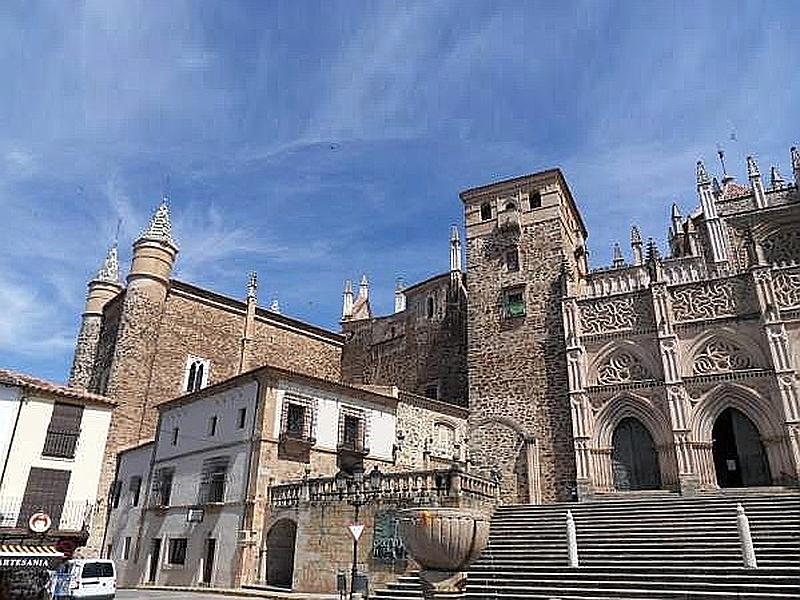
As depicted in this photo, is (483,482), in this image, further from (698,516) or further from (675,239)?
(675,239)

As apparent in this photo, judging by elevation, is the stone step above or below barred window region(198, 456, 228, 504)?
below

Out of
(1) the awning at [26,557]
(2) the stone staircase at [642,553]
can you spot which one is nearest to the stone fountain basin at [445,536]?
(2) the stone staircase at [642,553]

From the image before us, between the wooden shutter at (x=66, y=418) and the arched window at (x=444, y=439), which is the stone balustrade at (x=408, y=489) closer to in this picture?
the arched window at (x=444, y=439)

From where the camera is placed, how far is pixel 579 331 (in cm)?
2341

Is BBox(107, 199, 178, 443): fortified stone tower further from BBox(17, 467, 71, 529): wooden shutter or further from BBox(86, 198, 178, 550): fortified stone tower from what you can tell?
BBox(17, 467, 71, 529): wooden shutter

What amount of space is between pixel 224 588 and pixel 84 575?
5.72 m

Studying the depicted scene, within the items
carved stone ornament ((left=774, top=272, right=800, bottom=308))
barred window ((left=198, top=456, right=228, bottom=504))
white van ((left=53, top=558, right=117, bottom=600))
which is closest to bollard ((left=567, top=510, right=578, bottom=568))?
white van ((left=53, top=558, right=117, bottom=600))

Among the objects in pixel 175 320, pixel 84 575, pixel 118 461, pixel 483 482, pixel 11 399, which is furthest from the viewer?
pixel 175 320

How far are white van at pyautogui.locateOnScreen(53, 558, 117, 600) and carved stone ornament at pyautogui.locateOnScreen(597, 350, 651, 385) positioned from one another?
57.0 ft

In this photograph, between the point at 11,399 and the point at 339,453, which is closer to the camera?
the point at 11,399

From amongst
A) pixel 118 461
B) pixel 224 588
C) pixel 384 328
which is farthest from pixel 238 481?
pixel 384 328

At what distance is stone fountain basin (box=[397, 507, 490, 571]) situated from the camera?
8539 mm

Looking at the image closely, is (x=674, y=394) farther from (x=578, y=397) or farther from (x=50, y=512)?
(x=50, y=512)

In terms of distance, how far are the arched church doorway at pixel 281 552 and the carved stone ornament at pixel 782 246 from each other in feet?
80.0
